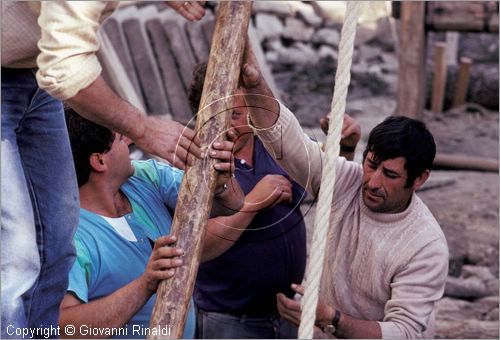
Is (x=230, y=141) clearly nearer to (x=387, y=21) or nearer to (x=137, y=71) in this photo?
(x=137, y=71)

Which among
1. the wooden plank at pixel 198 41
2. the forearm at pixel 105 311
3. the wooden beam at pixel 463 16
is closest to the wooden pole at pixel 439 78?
the wooden beam at pixel 463 16

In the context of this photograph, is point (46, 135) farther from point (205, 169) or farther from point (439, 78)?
point (439, 78)

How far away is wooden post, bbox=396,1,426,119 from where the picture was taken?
7426 mm

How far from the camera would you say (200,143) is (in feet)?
7.52

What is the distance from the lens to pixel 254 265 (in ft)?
11.8

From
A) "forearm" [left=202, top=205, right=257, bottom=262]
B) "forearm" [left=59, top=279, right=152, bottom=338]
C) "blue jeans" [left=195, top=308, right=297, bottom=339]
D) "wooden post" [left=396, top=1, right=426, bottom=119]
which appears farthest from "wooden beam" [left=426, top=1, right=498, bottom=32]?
"forearm" [left=59, top=279, right=152, bottom=338]

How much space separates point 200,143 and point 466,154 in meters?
7.23

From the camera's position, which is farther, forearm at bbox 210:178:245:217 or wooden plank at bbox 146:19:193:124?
wooden plank at bbox 146:19:193:124

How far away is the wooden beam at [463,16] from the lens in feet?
24.0

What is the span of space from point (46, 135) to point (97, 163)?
541 mm

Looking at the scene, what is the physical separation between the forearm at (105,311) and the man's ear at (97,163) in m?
0.47

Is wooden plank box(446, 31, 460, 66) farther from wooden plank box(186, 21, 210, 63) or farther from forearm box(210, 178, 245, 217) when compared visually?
forearm box(210, 178, 245, 217)

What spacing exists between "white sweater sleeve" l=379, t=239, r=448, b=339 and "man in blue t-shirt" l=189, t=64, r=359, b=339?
1.82 ft

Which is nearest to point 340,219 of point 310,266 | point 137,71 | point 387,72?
point 310,266
